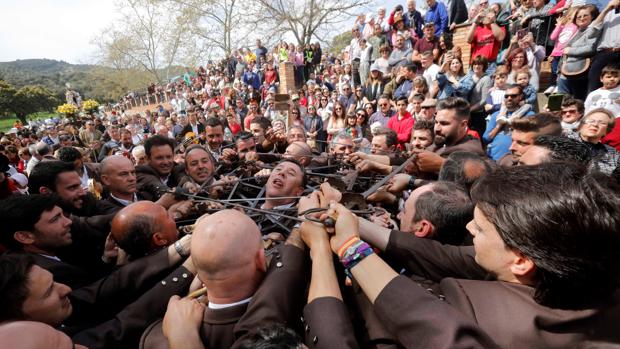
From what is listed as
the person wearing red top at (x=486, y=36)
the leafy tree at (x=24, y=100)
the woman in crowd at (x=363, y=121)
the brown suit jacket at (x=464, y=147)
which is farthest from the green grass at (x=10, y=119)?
the brown suit jacket at (x=464, y=147)

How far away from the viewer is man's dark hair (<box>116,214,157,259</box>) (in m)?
2.02

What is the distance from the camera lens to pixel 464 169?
94.5 inches

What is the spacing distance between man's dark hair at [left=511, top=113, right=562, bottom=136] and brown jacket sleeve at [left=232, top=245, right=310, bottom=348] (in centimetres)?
276

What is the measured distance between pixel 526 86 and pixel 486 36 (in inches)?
89.7

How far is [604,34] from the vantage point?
4.90m

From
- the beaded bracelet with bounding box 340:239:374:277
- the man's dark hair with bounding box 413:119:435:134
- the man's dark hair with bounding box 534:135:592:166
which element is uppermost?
the man's dark hair with bounding box 413:119:435:134

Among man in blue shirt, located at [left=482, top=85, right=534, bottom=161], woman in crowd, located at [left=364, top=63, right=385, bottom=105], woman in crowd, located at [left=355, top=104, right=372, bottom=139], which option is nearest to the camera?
man in blue shirt, located at [left=482, top=85, right=534, bottom=161]

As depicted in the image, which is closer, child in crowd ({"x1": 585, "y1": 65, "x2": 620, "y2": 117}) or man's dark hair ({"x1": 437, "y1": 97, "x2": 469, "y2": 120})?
man's dark hair ({"x1": 437, "y1": 97, "x2": 469, "y2": 120})

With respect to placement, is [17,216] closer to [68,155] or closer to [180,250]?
[180,250]

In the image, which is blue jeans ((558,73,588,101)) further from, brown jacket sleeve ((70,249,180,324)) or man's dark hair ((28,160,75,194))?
man's dark hair ((28,160,75,194))

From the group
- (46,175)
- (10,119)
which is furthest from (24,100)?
(46,175)

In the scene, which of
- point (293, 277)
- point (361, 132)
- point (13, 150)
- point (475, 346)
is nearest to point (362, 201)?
point (293, 277)

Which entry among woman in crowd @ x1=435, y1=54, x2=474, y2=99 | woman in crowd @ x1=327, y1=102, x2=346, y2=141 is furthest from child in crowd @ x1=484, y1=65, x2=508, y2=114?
woman in crowd @ x1=327, y1=102, x2=346, y2=141

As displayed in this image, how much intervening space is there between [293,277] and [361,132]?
239 inches
